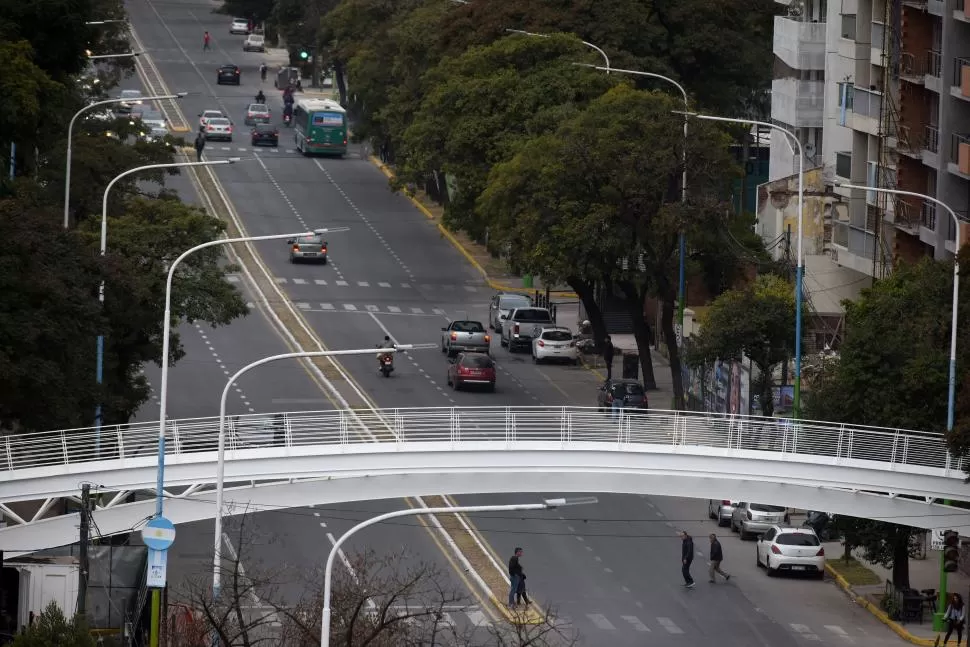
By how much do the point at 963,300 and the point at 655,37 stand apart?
1791 inches

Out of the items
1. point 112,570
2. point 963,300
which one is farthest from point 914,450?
point 112,570

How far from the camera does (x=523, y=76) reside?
92.2m

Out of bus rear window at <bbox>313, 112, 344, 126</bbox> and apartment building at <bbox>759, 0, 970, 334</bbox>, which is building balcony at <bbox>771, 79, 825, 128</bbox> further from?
bus rear window at <bbox>313, 112, 344, 126</bbox>

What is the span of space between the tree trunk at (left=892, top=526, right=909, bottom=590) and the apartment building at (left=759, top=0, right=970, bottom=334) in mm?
16680

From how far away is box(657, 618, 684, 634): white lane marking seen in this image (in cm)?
5466

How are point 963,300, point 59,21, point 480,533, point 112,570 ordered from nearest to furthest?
1. point 112,570
2. point 963,300
3. point 480,533
4. point 59,21

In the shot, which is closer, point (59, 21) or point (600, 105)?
point (59, 21)

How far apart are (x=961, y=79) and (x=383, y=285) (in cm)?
3325

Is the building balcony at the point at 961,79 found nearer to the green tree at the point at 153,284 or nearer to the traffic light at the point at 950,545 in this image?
the traffic light at the point at 950,545

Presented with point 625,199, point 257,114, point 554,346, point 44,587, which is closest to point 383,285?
point 554,346

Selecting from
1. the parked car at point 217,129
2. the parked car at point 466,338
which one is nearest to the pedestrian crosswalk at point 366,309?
the parked car at point 466,338

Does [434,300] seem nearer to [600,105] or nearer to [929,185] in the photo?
[600,105]

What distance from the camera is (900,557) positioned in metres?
56.7

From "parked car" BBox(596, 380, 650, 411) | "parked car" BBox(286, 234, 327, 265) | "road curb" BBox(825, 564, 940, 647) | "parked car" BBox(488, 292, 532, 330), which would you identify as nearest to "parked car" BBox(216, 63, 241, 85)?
"parked car" BBox(286, 234, 327, 265)
